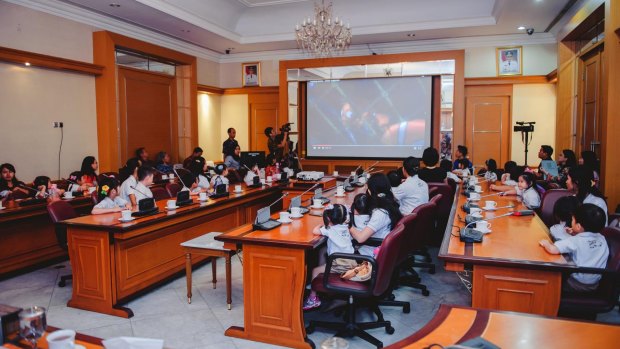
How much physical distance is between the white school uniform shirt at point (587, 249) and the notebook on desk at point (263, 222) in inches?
71.2

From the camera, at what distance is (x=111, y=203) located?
13.2ft

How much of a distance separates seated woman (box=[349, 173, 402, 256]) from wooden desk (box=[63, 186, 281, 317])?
173 cm

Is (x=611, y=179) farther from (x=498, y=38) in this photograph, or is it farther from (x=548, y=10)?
(x=498, y=38)

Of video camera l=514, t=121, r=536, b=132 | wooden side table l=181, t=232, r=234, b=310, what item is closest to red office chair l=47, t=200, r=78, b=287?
wooden side table l=181, t=232, r=234, b=310

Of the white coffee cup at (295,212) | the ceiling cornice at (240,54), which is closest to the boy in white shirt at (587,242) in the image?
the white coffee cup at (295,212)

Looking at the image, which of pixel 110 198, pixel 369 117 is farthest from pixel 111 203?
pixel 369 117

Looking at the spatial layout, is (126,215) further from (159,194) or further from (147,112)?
(147,112)

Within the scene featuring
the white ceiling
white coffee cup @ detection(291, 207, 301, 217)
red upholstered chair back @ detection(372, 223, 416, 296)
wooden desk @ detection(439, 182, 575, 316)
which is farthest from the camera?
the white ceiling

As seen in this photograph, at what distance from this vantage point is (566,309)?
2545mm

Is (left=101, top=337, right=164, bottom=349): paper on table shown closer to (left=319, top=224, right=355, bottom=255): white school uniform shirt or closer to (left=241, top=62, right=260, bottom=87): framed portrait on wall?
(left=319, top=224, right=355, bottom=255): white school uniform shirt

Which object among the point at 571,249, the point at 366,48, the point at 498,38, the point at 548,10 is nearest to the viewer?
the point at 571,249

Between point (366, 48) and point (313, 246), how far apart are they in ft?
23.2

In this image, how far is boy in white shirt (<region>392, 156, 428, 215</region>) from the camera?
4402mm

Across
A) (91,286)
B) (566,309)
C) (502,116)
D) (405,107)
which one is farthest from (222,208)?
(502,116)
